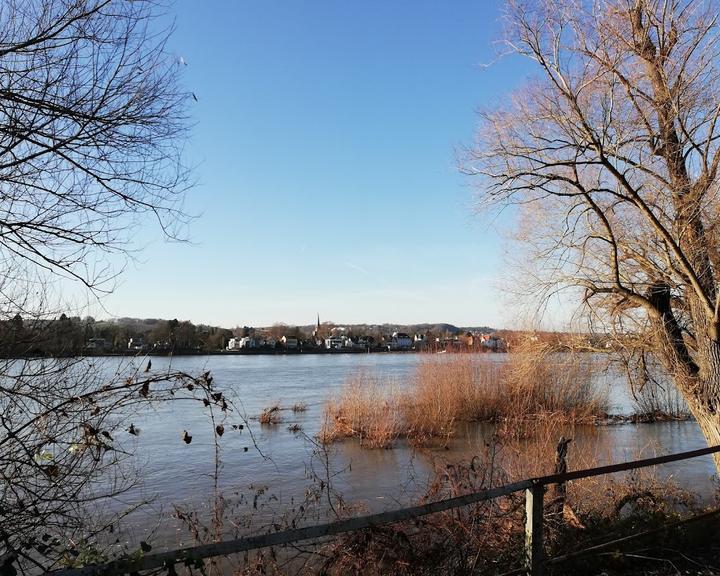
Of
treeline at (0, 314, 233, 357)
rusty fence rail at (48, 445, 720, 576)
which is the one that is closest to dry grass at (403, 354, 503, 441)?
treeline at (0, 314, 233, 357)

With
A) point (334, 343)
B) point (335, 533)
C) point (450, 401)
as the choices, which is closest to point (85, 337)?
point (335, 533)

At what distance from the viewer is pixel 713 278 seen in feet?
30.9

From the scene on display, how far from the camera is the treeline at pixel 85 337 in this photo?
4801 mm

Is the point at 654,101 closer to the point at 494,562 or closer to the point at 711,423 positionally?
the point at 711,423

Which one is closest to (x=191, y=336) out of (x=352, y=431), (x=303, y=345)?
(x=352, y=431)

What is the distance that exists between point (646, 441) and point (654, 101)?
13.8 m

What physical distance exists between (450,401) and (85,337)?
60.6 ft

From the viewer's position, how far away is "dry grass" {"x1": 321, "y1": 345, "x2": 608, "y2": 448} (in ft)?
64.6

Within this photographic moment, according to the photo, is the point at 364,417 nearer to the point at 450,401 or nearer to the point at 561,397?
the point at 450,401

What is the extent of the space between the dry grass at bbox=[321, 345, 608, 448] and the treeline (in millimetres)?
12235

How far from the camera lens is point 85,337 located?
18.1ft

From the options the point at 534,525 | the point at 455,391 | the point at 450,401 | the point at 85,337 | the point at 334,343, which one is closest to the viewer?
the point at 534,525

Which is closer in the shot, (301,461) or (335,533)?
(335,533)

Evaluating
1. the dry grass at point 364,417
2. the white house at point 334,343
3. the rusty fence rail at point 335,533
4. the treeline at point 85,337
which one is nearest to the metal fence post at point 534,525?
the rusty fence rail at point 335,533
